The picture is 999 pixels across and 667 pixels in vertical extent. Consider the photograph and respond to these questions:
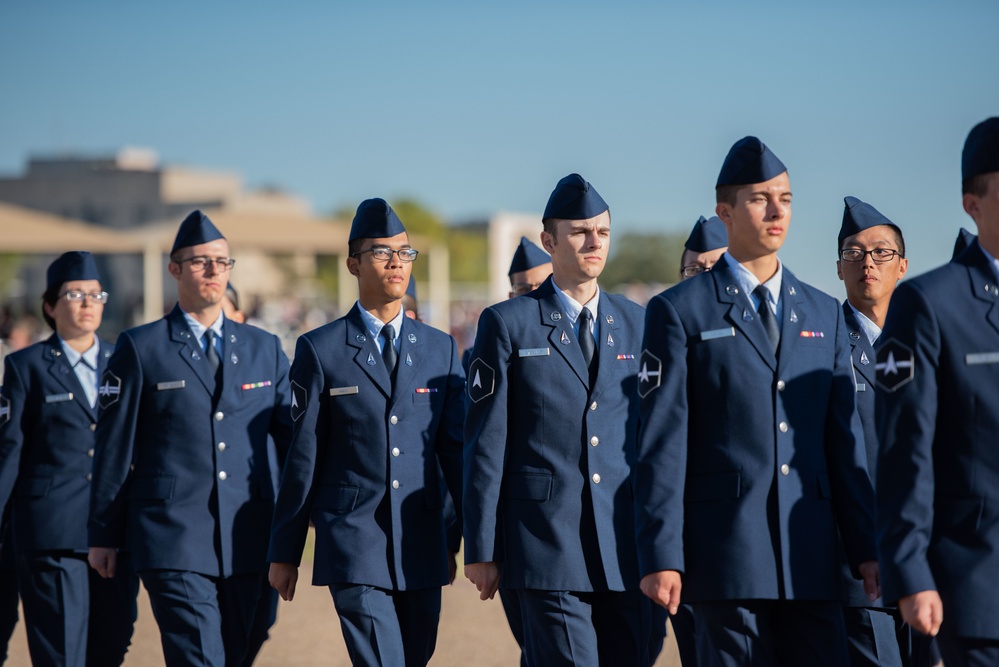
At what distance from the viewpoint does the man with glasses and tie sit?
6625mm

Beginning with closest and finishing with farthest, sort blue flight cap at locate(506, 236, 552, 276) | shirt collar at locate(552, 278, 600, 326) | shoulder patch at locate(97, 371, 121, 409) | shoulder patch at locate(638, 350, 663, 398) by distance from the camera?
1. shoulder patch at locate(638, 350, 663, 398)
2. shirt collar at locate(552, 278, 600, 326)
3. shoulder patch at locate(97, 371, 121, 409)
4. blue flight cap at locate(506, 236, 552, 276)

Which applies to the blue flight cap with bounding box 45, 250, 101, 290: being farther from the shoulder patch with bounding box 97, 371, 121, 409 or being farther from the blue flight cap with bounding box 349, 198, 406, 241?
the blue flight cap with bounding box 349, 198, 406, 241

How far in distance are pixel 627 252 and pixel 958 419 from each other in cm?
9640

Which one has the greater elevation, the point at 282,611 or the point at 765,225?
the point at 765,225

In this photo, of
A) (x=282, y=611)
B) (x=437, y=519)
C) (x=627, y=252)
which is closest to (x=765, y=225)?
(x=437, y=519)

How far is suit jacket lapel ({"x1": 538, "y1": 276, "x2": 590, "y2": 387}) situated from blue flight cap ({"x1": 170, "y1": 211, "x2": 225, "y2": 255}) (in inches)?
78.3

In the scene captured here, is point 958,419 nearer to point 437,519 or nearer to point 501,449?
point 501,449

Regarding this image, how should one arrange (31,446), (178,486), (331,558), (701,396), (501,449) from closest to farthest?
(701,396) < (501,449) < (331,558) < (178,486) < (31,446)

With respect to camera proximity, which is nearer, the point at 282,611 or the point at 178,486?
the point at 178,486

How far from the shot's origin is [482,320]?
5.88 metres

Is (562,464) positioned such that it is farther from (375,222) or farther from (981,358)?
(981,358)

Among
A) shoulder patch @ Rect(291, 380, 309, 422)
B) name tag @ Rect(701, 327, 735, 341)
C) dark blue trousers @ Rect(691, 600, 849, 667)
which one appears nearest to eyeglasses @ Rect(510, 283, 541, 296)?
shoulder patch @ Rect(291, 380, 309, 422)

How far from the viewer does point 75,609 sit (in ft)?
24.6

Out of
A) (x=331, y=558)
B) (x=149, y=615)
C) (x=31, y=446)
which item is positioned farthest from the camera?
(x=149, y=615)
